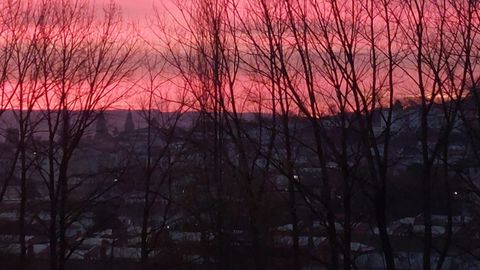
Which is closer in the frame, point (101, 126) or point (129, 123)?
point (101, 126)

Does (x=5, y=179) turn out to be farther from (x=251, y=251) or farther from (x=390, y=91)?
(x=390, y=91)

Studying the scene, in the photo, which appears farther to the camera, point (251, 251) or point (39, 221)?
point (39, 221)

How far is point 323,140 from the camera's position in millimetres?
7660

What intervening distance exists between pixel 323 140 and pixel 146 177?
7.57 meters

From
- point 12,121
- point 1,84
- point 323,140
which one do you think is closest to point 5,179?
point 12,121

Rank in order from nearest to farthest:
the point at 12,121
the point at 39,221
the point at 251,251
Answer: the point at 251,251 → the point at 12,121 → the point at 39,221

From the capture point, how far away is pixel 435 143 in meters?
7.66

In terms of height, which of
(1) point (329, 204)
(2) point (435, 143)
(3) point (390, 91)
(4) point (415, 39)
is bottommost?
(1) point (329, 204)

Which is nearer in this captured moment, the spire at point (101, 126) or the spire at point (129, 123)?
the spire at point (101, 126)

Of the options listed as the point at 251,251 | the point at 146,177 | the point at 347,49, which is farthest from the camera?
the point at 146,177

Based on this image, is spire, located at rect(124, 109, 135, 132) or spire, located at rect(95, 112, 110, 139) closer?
spire, located at rect(95, 112, 110, 139)

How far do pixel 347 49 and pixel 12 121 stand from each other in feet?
20.3

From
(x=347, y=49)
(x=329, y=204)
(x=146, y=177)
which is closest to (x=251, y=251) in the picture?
(x=329, y=204)

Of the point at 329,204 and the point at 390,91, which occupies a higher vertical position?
the point at 390,91
